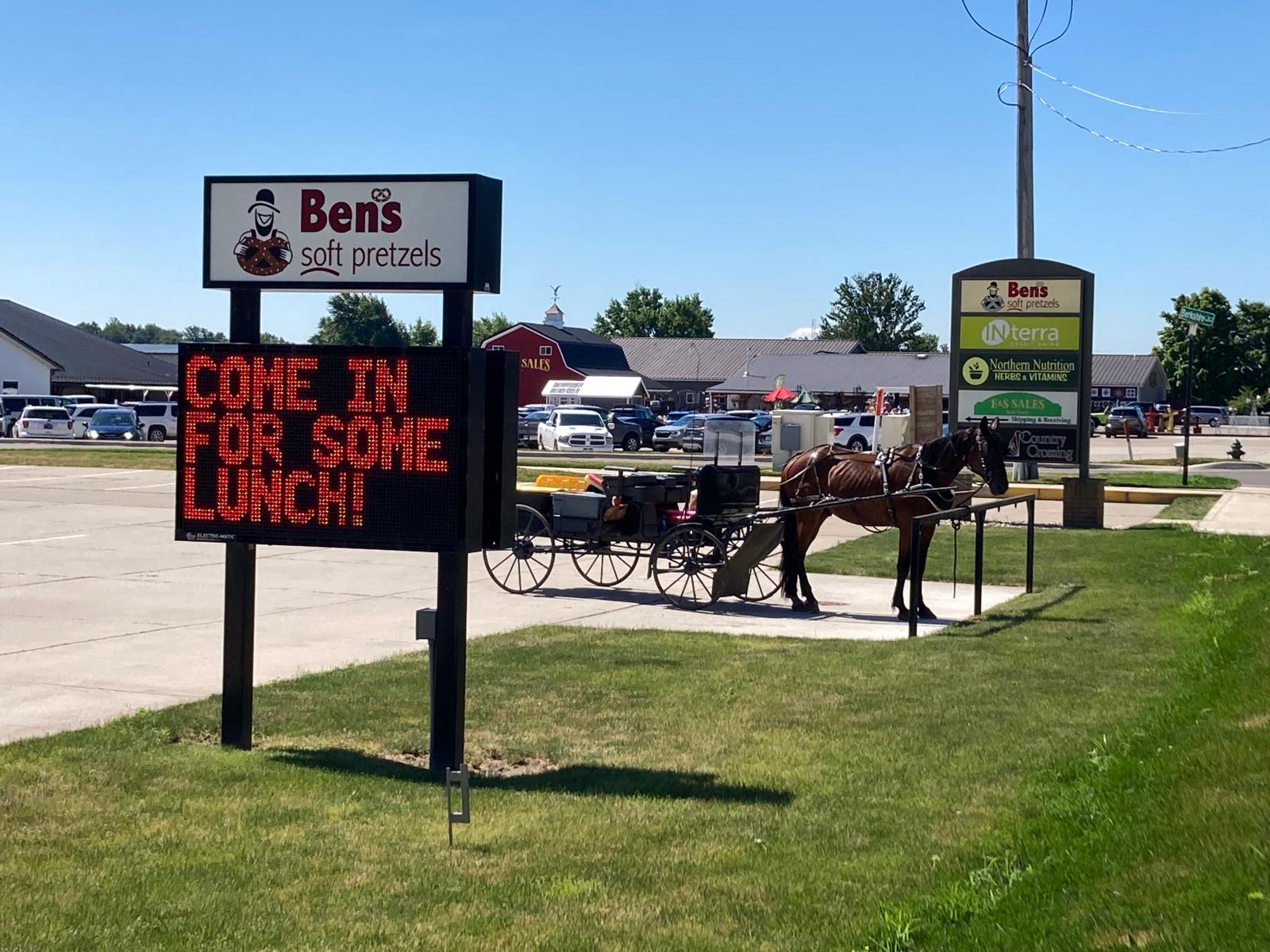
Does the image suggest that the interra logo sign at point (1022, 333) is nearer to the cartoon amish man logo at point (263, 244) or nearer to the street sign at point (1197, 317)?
the street sign at point (1197, 317)

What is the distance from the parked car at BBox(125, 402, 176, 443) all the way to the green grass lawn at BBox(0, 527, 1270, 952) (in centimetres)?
5614

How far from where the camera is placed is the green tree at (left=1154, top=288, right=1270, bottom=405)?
105062 millimetres

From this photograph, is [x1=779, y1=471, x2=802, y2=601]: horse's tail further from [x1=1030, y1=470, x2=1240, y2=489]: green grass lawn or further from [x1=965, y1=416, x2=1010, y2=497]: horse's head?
[x1=1030, y1=470, x2=1240, y2=489]: green grass lawn

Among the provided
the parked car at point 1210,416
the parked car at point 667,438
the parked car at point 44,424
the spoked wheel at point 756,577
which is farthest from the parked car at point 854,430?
the parked car at point 1210,416

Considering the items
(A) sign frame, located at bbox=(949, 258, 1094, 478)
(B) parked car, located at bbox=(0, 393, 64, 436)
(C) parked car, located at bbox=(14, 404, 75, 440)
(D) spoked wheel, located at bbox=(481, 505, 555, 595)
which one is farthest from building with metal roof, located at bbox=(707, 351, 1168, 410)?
(D) spoked wheel, located at bbox=(481, 505, 555, 595)

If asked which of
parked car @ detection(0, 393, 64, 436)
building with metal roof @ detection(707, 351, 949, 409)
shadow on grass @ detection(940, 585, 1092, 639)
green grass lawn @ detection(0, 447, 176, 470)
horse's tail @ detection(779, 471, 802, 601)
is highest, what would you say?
building with metal roof @ detection(707, 351, 949, 409)

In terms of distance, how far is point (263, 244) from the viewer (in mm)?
9148

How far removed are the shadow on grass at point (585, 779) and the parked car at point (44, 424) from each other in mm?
57671

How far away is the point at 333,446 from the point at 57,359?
264 ft

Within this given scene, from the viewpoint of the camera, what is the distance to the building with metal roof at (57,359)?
82.9 meters

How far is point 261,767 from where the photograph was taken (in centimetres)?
856

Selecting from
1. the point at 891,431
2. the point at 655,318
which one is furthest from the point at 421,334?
the point at 891,431

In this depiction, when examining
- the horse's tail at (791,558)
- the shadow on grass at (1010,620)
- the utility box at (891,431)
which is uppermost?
the utility box at (891,431)

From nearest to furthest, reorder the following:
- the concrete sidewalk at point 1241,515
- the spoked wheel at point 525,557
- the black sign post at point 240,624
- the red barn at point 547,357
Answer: the black sign post at point 240,624, the spoked wheel at point 525,557, the concrete sidewalk at point 1241,515, the red barn at point 547,357
